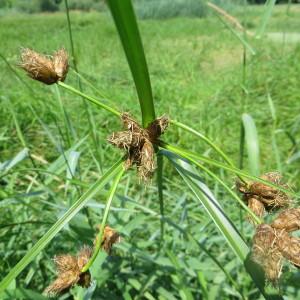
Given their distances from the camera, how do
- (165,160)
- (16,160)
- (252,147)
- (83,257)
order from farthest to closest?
1. (165,160)
2. (16,160)
3. (252,147)
4. (83,257)

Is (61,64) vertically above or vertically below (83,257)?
above

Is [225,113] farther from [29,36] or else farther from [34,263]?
[29,36]

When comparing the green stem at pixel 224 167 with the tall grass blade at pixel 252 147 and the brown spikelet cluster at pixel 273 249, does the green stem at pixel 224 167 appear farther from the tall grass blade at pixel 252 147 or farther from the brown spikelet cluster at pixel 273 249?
the tall grass blade at pixel 252 147

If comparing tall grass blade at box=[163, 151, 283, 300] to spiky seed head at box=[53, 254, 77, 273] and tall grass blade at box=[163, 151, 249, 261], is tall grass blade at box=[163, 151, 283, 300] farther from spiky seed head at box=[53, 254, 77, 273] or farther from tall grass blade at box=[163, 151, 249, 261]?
spiky seed head at box=[53, 254, 77, 273]

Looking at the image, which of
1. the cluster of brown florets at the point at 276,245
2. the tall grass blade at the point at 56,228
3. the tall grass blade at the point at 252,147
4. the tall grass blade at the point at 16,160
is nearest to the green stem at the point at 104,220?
the tall grass blade at the point at 56,228

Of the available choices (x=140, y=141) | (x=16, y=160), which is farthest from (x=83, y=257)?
(x=16, y=160)

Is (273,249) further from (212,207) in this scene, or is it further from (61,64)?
(61,64)
